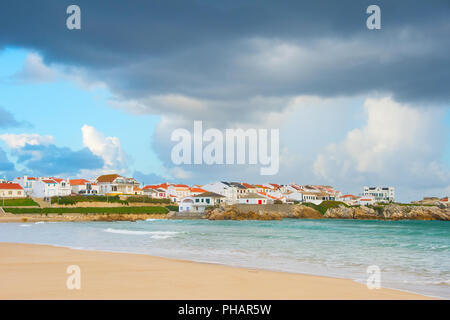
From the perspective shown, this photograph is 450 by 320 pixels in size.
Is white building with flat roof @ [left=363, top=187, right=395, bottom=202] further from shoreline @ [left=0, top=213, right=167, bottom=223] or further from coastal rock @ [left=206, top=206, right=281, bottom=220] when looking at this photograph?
shoreline @ [left=0, top=213, right=167, bottom=223]

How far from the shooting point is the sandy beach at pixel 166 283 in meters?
12.1

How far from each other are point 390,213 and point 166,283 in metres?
115

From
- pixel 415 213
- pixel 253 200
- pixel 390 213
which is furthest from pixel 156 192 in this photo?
pixel 415 213

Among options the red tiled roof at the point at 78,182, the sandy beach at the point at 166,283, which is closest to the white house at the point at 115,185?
Result: the red tiled roof at the point at 78,182

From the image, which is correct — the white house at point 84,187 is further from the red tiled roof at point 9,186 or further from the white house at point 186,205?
the white house at point 186,205

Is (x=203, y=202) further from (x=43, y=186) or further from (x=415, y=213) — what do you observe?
(x=415, y=213)

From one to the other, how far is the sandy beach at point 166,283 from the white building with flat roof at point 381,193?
171 metres

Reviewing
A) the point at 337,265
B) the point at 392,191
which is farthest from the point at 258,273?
the point at 392,191

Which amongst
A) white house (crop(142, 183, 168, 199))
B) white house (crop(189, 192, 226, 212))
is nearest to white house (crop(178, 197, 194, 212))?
white house (crop(189, 192, 226, 212))

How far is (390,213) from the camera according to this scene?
387 ft
